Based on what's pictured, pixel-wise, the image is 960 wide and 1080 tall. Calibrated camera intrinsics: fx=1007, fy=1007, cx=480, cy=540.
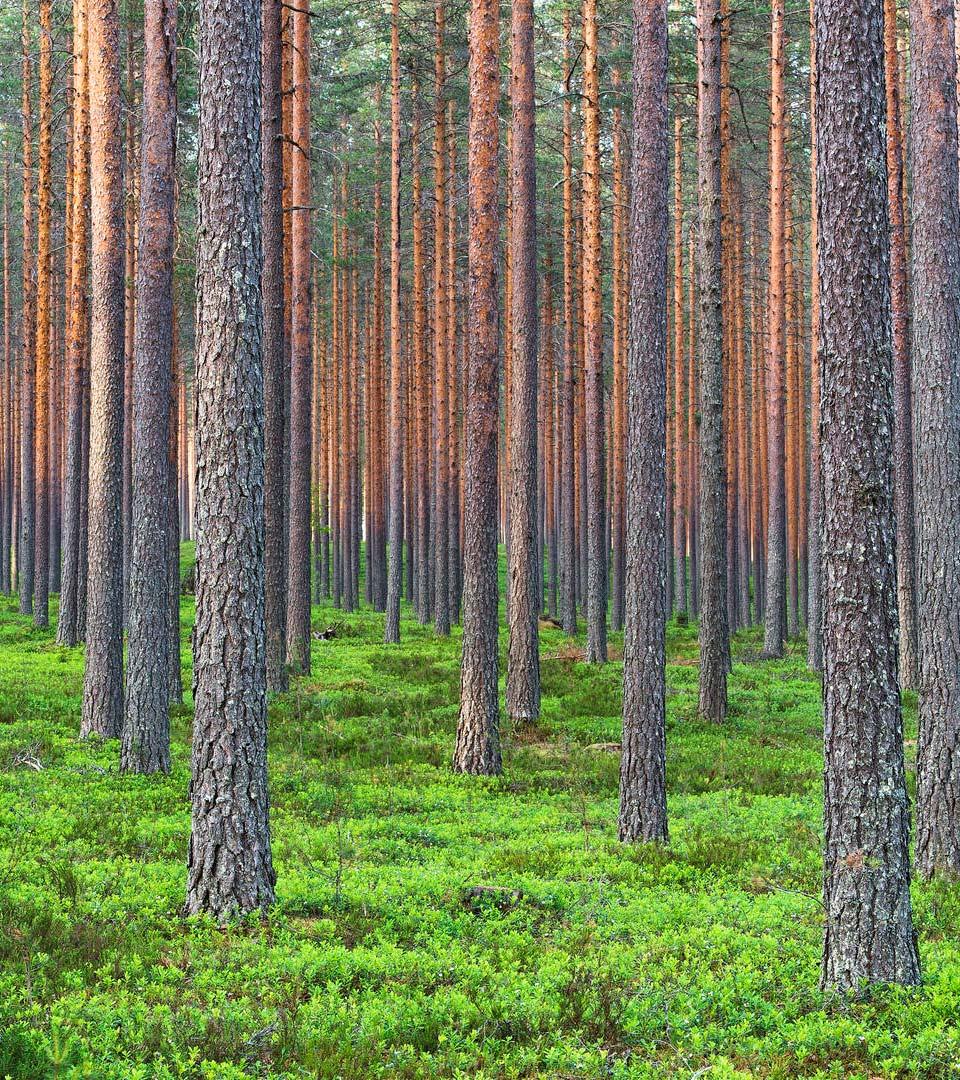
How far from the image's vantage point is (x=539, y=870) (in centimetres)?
798

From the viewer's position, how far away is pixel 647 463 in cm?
889

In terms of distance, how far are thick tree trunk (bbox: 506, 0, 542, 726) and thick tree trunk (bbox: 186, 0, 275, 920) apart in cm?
744

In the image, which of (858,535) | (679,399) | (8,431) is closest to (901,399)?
(858,535)

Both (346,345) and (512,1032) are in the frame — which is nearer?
(512,1032)

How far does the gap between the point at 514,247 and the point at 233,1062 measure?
40.3ft

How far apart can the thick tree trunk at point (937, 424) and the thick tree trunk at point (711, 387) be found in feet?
19.4

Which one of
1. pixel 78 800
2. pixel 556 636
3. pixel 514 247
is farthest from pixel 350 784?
pixel 556 636

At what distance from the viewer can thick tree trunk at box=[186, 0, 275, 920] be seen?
6680 mm

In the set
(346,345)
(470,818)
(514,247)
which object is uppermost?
(346,345)

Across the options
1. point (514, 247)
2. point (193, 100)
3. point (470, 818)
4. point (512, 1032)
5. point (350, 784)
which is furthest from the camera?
point (193, 100)

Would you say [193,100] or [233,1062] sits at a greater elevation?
[193,100]

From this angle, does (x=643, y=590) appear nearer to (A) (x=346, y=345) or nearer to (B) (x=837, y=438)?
(B) (x=837, y=438)

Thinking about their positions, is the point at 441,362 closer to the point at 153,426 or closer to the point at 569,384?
the point at 569,384

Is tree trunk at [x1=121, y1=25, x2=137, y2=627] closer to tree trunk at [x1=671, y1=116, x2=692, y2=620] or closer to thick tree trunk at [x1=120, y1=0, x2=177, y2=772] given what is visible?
thick tree trunk at [x1=120, y1=0, x2=177, y2=772]
